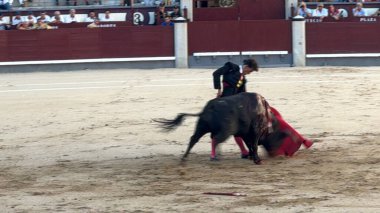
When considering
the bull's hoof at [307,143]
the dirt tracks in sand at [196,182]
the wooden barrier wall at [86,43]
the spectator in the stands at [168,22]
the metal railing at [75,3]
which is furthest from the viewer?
the metal railing at [75,3]

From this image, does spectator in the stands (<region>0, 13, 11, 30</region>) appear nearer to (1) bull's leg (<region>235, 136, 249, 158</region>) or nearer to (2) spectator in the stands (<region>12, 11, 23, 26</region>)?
(2) spectator in the stands (<region>12, 11, 23, 26</region>)

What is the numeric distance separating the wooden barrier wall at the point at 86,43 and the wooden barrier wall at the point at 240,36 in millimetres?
694

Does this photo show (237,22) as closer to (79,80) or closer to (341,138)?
(79,80)

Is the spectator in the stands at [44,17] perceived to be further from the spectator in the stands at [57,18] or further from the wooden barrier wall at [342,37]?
the wooden barrier wall at [342,37]

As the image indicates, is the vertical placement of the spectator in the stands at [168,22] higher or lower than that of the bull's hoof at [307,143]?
higher

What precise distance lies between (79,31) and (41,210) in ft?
50.2

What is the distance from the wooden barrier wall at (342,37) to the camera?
899 inches

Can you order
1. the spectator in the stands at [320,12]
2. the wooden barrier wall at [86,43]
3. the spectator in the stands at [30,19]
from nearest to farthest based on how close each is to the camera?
the wooden barrier wall at [86,43] < the spectator in the stands at [30,19] < the spectator in the stands at [320,12]

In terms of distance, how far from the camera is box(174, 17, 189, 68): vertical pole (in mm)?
22953

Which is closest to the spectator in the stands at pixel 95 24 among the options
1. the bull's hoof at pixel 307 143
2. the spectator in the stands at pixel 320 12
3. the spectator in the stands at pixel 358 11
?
the spectator in the stands at pixel 320 12

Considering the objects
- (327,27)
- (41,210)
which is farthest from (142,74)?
(41,210)

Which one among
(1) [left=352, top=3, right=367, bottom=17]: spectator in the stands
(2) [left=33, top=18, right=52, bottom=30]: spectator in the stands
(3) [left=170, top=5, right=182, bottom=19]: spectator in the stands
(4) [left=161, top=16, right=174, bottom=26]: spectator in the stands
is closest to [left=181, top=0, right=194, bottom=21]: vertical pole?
(3) [left=170, top=5, right=182, bottom=19]: spectator in the stands

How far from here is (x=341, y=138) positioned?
11.5 meters

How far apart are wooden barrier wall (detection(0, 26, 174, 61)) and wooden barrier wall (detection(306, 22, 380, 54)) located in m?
3.59
